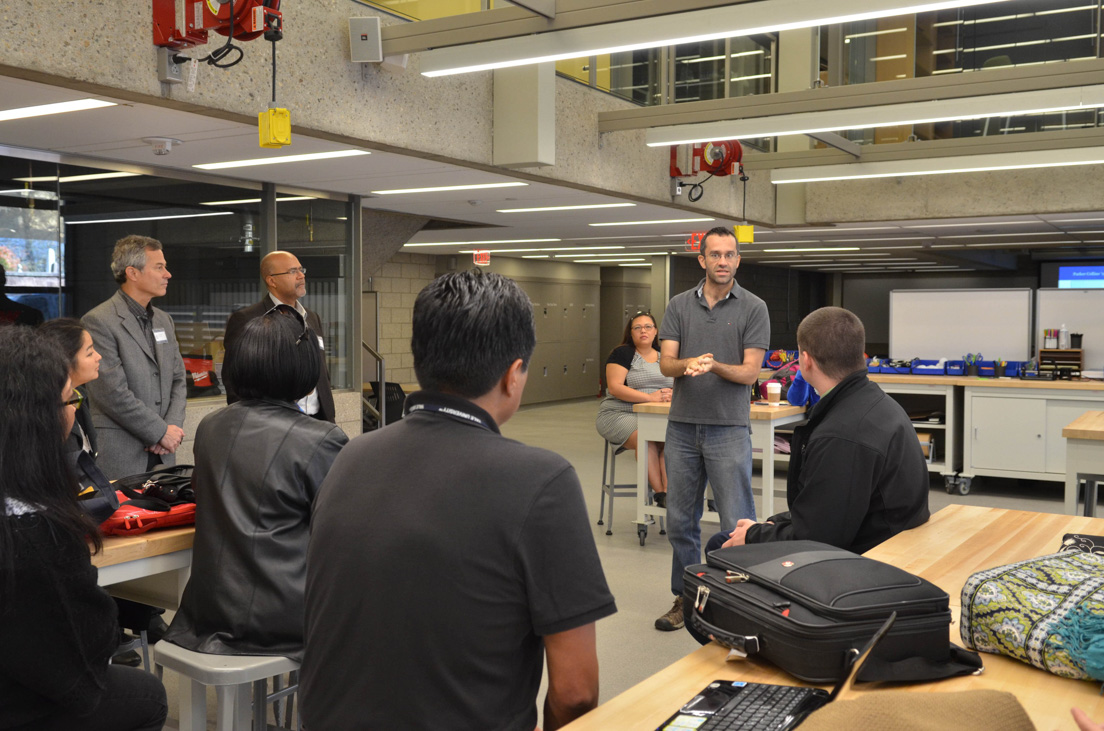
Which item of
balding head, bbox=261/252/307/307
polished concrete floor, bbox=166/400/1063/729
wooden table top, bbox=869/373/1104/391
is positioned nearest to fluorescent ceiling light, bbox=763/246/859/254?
polished concrete floor, bbox=166/400/1063/729

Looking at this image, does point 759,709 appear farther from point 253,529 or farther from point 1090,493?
point 1090,493

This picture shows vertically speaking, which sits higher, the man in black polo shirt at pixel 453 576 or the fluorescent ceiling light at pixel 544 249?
the fluorescent ceiling light at pixel 544 249

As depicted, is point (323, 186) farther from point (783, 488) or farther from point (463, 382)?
point (463, 382)

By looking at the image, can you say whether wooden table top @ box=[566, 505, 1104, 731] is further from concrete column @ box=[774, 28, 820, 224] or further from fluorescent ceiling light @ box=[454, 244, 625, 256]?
fluorescent ceiling light @ box=[454, 244, 625, 256]

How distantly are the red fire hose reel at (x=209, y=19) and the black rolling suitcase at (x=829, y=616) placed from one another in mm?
2830

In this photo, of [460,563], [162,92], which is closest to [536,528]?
[460,563]

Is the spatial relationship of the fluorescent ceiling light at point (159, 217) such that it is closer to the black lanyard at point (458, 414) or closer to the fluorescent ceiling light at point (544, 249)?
the black lanyard at point (458, 414)

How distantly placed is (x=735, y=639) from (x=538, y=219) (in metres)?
7.47

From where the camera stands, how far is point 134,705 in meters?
1.98

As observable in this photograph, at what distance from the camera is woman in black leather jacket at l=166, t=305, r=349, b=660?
2.13m

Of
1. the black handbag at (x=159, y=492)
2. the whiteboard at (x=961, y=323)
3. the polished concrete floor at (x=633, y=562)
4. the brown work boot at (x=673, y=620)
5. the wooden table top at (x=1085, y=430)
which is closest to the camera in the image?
the black handbag at (x=159, y=492)

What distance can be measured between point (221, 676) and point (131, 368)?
6.65ft

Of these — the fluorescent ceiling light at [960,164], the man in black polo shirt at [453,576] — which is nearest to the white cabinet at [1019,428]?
the fluorescent ceiling light at [960,164]

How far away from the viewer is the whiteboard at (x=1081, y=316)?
824 centimetres
